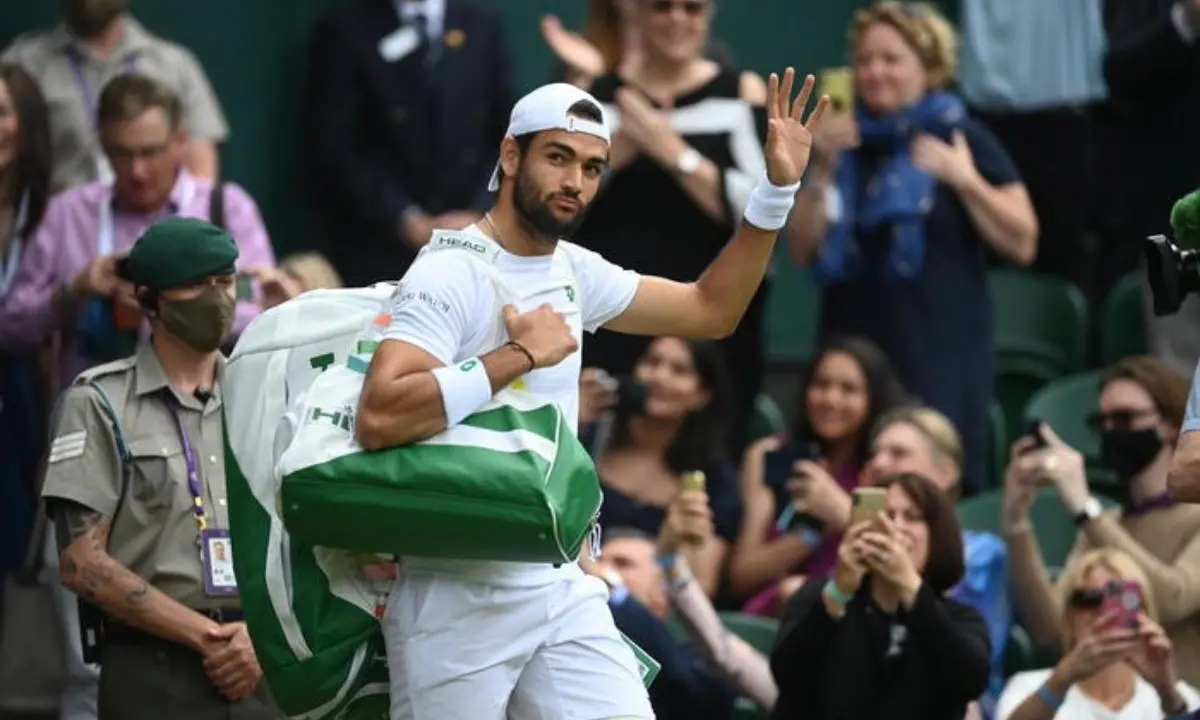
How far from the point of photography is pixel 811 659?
768cm

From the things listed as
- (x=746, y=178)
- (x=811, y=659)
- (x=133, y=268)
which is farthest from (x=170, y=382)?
(x=746, y=178)

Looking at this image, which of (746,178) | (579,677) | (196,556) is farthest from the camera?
(746,178)

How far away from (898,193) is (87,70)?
298cm

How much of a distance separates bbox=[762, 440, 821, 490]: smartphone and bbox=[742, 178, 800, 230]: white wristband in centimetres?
261

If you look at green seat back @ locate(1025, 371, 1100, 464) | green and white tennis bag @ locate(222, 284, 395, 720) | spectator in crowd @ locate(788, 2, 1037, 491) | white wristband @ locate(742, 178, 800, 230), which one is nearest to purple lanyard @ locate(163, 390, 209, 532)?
green and white tennis bag @ locate(222, 284, 395, 720)

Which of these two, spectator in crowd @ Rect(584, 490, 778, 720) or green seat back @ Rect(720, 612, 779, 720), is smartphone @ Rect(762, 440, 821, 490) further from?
→ spectator in crowd @ Rect(584, 490, 778, 720)

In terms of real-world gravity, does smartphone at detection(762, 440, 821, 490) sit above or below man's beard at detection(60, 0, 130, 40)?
below

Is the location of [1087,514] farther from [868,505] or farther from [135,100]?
[135,100]

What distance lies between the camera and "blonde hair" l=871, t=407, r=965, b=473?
29.8 ft

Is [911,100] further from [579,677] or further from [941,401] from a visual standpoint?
[579,677]

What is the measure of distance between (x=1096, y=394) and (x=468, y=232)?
14.2ft

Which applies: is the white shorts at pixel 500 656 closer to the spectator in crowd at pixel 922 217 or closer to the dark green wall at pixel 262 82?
the spectator in crowd at pixel 922 217

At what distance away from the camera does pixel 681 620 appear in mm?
8453

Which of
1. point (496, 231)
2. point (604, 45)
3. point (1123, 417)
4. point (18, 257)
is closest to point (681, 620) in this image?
point (1123, 417)
